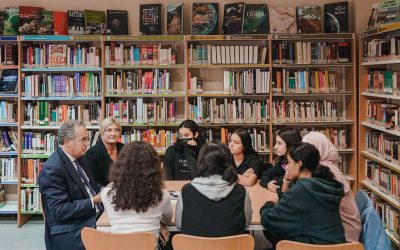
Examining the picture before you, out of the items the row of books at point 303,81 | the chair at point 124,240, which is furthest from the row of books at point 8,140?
the chair at point 124,240

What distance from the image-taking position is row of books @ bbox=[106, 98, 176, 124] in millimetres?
5801

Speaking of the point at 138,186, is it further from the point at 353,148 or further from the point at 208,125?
the point at 353,148

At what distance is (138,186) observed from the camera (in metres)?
2.69

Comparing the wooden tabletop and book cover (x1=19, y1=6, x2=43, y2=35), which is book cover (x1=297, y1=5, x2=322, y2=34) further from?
book cover (x1=19, y1=6, x2=43, y2=35)

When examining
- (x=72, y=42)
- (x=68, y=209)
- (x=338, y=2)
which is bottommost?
(x=68, y=209)

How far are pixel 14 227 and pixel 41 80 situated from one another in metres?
1.82

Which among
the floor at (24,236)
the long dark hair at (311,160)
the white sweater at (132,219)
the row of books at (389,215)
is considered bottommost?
the floor at (24,236)

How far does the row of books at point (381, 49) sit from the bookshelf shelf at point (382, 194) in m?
1.42

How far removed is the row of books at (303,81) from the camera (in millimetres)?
5766

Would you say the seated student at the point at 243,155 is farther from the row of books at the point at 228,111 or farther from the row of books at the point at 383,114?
the row of books at the point at 383,114

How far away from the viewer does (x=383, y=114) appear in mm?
5094

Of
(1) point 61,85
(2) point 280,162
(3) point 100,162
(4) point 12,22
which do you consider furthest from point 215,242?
(4) point 12,22

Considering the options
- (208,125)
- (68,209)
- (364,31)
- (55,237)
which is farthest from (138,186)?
(364,31)

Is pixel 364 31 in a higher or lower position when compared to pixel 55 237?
higher
